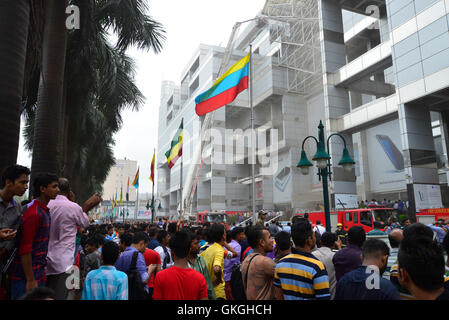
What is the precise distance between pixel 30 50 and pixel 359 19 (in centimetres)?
3432

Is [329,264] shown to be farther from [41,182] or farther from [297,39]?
[297,39]

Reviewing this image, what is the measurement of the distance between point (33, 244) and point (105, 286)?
85 cm

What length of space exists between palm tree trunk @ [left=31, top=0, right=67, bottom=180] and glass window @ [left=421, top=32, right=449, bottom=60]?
68.3 ft

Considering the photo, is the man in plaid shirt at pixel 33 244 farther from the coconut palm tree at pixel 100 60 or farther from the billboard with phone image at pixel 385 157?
the billboard with phone image at pixel 385 157

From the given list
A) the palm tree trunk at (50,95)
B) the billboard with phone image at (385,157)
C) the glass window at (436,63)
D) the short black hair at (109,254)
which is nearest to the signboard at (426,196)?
the glass window at (436,63)

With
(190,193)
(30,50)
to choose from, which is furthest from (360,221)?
(190,193)

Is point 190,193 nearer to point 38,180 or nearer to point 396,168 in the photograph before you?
point 396,168

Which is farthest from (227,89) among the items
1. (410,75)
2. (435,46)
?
(410,75)

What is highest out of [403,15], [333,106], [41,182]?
[403,15]

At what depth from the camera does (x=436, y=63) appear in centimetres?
2011

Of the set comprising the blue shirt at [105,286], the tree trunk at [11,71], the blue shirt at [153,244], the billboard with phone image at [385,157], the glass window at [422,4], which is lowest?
the blue shirt at [105,286]

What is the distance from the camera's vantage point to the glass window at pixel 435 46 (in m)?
19.5

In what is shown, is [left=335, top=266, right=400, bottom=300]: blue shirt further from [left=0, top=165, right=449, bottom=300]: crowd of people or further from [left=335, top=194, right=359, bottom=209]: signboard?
[left=335, top=194, right=359, bottom=209]: signboard

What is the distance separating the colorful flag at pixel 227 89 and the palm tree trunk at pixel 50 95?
6.78 meters
